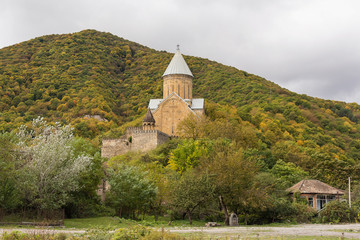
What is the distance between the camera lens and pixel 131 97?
96688 millimetres

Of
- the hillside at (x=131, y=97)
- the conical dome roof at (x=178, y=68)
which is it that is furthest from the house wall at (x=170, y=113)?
the hillside at (x=131, y=97)

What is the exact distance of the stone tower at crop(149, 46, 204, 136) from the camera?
57.5 m

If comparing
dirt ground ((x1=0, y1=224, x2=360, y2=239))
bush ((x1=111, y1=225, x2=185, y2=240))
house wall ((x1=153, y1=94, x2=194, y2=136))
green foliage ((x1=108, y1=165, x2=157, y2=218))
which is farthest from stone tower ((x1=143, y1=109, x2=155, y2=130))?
bush ((x1=111, y1=225, x2=185, y2=240))

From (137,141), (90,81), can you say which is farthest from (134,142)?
(90,81)

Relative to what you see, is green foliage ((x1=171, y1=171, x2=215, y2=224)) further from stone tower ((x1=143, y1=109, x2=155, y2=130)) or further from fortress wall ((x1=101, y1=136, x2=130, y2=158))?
stone tower ((x1=143, y1=109, x2=155, y2=130))

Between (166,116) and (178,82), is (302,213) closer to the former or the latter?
(166,116)

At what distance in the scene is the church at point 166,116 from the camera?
164 ft

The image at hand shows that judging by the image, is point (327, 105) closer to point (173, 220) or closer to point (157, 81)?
point (157, 81)

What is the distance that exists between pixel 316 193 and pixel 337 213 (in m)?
4.71

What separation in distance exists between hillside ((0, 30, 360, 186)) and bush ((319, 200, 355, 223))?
17839 mm

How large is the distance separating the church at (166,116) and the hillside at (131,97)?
16.5 feet

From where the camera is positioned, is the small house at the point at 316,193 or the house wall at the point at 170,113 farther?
the house wall at the point at 170,113

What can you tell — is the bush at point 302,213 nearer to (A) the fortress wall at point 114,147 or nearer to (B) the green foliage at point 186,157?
(B) the green foliage at point 186,157

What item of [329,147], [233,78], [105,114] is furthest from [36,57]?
[329,147]
